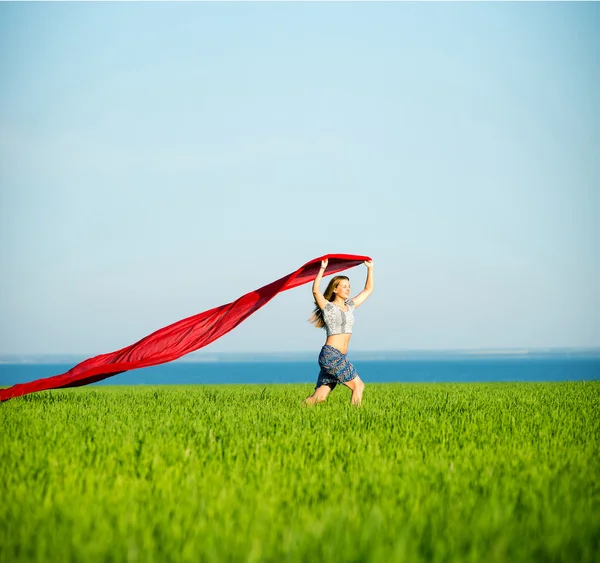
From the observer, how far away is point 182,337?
11953 mm

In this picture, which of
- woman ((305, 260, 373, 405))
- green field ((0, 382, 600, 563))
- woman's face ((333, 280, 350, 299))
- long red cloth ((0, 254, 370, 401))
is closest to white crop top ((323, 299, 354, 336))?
woman ((305, 260, 373, 405))

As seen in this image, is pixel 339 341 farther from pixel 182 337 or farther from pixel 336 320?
pixel 182 337

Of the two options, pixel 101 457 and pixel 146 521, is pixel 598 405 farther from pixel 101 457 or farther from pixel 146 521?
pixel 146 521

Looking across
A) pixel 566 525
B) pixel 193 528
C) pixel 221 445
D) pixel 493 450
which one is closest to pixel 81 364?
pixel 221 445

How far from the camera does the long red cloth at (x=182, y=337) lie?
1160 centimetres

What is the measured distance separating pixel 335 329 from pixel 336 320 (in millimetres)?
140

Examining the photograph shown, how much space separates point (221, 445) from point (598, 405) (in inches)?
299

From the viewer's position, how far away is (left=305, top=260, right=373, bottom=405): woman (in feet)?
35.2

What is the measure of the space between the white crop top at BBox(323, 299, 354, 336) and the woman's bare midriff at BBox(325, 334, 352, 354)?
60mm

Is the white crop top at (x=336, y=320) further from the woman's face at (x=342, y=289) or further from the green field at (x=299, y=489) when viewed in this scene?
the green field at (x=299, y=489)

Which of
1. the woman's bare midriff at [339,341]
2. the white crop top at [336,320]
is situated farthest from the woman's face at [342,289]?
the woman's bare midriff at [339,341]

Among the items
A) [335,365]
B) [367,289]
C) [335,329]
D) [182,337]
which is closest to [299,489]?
[335,365]

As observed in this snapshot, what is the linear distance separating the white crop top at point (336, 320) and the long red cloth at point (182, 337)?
1087 mm

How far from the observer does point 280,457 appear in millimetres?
6195
